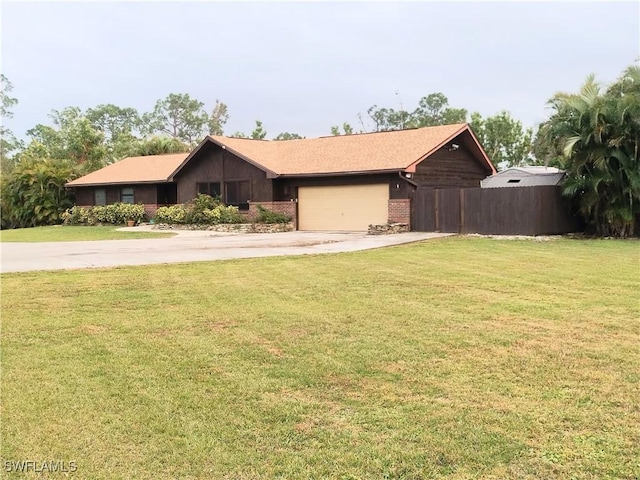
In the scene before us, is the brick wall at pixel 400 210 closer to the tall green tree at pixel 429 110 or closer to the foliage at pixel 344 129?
the foliage at pixel 344 129

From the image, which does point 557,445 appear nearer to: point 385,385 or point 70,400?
point 385,385

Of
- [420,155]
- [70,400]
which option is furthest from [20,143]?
[70,400]

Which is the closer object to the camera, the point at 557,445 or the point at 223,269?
the point at 557,445

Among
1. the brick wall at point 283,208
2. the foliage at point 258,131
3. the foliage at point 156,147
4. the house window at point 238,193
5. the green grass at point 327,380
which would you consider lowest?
the green grass at point 327,380

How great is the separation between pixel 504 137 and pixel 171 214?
29.4 metres

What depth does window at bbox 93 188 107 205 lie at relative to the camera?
1404 inches

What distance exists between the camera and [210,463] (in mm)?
3561

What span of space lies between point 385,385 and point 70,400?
2.47m

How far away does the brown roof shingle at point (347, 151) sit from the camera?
2573 centimetres

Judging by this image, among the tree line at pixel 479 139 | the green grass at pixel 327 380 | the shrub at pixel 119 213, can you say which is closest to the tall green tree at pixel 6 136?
the tree line at pixel 479 139

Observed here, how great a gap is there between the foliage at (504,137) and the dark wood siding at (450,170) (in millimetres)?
18692

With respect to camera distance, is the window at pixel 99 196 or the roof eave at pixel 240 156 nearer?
the roof eave at pixel 240 156

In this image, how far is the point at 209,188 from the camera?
102ft

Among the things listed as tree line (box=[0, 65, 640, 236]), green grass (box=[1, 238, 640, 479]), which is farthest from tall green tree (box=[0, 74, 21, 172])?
green grass (box=[1, 238, 640, 479])
